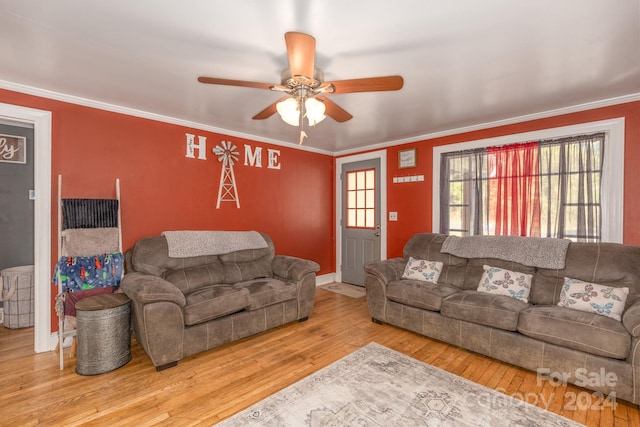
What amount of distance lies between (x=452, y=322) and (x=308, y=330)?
1.46 m

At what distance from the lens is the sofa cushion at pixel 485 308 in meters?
2.53

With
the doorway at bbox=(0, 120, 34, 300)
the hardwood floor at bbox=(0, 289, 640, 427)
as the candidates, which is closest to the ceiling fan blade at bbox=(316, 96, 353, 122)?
the hardwood floor at bbox=(0, 289, 640, 427)

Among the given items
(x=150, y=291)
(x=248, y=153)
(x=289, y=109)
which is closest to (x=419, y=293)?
(x=289, y=109)

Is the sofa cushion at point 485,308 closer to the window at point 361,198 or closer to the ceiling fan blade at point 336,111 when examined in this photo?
the ceiling fan blade at point 336,111

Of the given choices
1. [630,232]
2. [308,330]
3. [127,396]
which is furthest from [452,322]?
[127,396]

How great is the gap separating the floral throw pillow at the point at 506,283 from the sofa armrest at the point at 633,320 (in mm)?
715

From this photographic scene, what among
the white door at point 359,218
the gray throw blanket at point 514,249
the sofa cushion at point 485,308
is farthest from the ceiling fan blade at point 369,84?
the white door at point 359,218

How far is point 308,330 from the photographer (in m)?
3.27

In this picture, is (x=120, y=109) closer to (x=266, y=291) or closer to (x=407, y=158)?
(x=266, y=291)

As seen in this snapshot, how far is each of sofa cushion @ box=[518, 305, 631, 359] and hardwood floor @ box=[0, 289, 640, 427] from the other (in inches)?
13.5

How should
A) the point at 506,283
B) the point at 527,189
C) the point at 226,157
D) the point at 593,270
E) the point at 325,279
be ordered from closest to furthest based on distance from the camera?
the point at 593,270, the point at 506,283, the point at 527,189, the point at 226,157, the point at 325,279

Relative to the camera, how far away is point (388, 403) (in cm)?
204

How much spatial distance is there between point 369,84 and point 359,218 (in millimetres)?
3467

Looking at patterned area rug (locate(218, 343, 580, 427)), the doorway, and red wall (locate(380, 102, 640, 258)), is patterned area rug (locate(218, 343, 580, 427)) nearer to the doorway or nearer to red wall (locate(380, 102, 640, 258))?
red wall (locate(380, 102, 640, 258))
